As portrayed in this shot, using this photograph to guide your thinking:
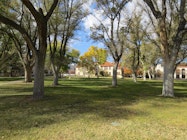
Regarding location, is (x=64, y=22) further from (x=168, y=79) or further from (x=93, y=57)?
(x=93, y=57)

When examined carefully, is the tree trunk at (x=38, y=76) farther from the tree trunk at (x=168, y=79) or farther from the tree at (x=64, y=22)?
the tree at (x=64, y=22)

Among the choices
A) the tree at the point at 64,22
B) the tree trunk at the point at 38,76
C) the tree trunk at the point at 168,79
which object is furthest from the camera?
the tree at the point at 64,22

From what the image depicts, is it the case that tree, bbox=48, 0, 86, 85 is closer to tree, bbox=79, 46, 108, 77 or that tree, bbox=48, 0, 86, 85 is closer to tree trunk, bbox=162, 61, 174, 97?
tree trunk, bbox=162, 61, 174, 97

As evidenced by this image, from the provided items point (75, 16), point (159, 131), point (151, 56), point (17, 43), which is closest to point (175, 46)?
point (159, 131)

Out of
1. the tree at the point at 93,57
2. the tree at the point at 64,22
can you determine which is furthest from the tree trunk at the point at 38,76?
the tree at the point at 93,57

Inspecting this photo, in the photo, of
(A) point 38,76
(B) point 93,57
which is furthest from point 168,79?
(B) point 93,57

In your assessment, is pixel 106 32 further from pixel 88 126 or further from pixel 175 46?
pixel 88 126

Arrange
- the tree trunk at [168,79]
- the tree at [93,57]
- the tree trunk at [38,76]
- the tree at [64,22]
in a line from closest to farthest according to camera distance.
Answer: the tree trunk at [38,76], the tree trunk at [168,79], the tree at [64,22], the tree at [93,57]

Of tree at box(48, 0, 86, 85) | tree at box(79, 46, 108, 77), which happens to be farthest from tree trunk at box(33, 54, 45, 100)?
tree at box(79, 46, 108, 77)

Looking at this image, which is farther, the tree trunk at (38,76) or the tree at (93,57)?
the tree at (93,57)

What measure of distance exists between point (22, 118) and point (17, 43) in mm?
24330

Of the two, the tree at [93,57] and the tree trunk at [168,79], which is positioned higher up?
the tree at [93,57]

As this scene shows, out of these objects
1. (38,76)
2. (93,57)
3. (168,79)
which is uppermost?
(93,57)

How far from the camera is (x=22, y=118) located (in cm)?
767
